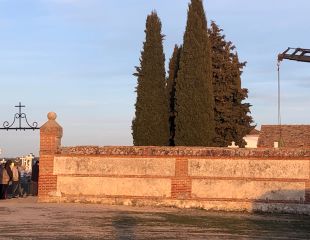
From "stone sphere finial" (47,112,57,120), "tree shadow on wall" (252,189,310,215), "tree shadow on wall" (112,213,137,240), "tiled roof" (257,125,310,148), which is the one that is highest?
"tiled roof" (257,125,310,148)

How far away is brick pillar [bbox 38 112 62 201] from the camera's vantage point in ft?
61.2

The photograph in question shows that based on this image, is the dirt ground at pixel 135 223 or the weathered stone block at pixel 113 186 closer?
the dirt ground at pixel 135 223

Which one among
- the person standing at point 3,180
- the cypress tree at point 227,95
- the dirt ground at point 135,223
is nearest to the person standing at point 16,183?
the person standing at point 3,180

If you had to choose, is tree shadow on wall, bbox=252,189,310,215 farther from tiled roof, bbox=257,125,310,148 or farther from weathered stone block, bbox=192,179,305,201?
tiled roof, bbox=257,125,310,148

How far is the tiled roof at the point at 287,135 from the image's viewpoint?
47.0 metres

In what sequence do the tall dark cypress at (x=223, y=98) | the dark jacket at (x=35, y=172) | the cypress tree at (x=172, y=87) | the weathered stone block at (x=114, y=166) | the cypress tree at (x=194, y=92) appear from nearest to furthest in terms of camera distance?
1. the weathered stone block at (x=114, y=166)
2. the dark jacket at (x=35, y=172)
3. the cypress tree at (x=194, y=92)
4. the cypress tree at (x=172, y=87)
5. the tall dark cypress at (x=223, y=98)

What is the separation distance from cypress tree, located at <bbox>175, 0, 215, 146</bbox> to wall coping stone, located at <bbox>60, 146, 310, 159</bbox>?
8.05 metres

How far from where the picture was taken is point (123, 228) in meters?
13.5

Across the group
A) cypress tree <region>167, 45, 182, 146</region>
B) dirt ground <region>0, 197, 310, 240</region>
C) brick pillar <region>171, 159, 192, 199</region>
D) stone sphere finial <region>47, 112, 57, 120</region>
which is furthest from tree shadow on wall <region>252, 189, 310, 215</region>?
cypress tree <region>167, 45, 182, 146</region>

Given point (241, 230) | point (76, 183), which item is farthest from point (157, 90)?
point (241, 230)

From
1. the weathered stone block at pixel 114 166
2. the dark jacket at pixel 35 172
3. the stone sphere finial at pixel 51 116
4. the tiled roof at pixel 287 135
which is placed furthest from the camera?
the tiled roof at pixel 287 135

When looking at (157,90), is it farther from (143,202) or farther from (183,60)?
(143,202)

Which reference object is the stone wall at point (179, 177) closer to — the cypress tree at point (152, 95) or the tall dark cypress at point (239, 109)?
the cypress tree at point (152, 95)

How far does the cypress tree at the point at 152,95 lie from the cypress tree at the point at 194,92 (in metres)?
1.79
